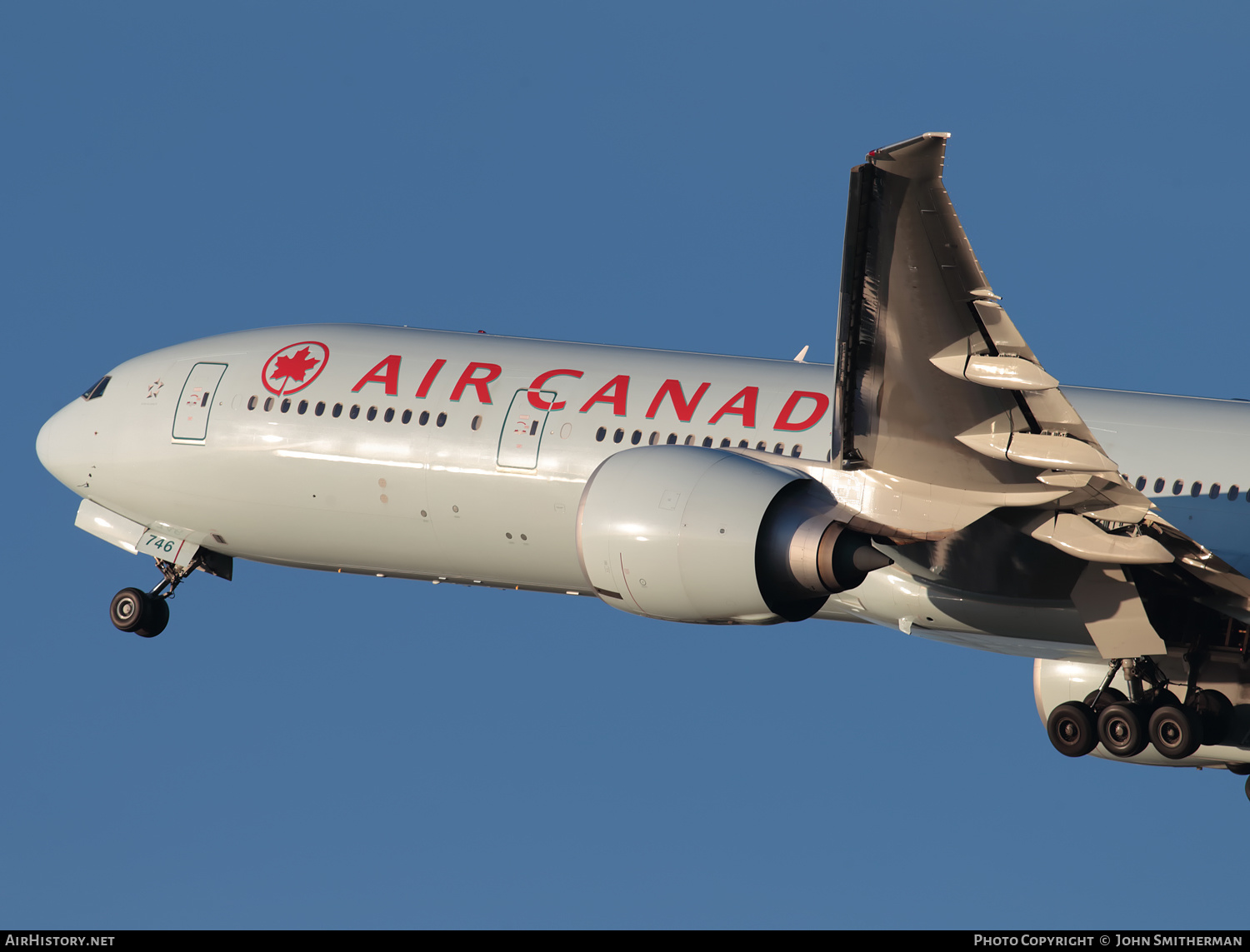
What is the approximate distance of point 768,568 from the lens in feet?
63.0

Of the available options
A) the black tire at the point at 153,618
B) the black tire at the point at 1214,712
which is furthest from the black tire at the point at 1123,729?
the black tire at the point at 153,618

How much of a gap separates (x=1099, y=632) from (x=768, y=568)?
458cm

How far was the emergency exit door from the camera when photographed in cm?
2508

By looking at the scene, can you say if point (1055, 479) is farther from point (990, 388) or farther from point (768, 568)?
point (768, 568)

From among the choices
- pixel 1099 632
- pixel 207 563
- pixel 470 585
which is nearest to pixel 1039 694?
pixel 1099 632

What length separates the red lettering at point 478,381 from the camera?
25.9 meters

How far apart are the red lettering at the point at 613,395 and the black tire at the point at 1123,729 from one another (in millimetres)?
7450

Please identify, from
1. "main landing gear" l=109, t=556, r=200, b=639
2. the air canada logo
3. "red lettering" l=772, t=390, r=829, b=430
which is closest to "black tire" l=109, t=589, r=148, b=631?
"main landing gear" l=109, t=556, r=200, b=639

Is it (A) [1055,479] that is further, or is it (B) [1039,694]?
(B) [1039,694]

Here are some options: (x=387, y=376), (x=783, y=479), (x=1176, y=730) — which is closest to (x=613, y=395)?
(x=387, y=376)

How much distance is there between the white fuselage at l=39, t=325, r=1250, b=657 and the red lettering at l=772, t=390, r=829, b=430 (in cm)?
3

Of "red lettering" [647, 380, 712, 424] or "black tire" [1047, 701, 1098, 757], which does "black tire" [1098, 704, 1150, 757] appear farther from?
"red lettering" [647, 380, 712, 424]

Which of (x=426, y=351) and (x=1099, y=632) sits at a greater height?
(x=426, y=351)

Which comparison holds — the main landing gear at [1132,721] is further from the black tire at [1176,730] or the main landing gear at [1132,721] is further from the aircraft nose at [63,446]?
the aircraft nose at [63,446]
